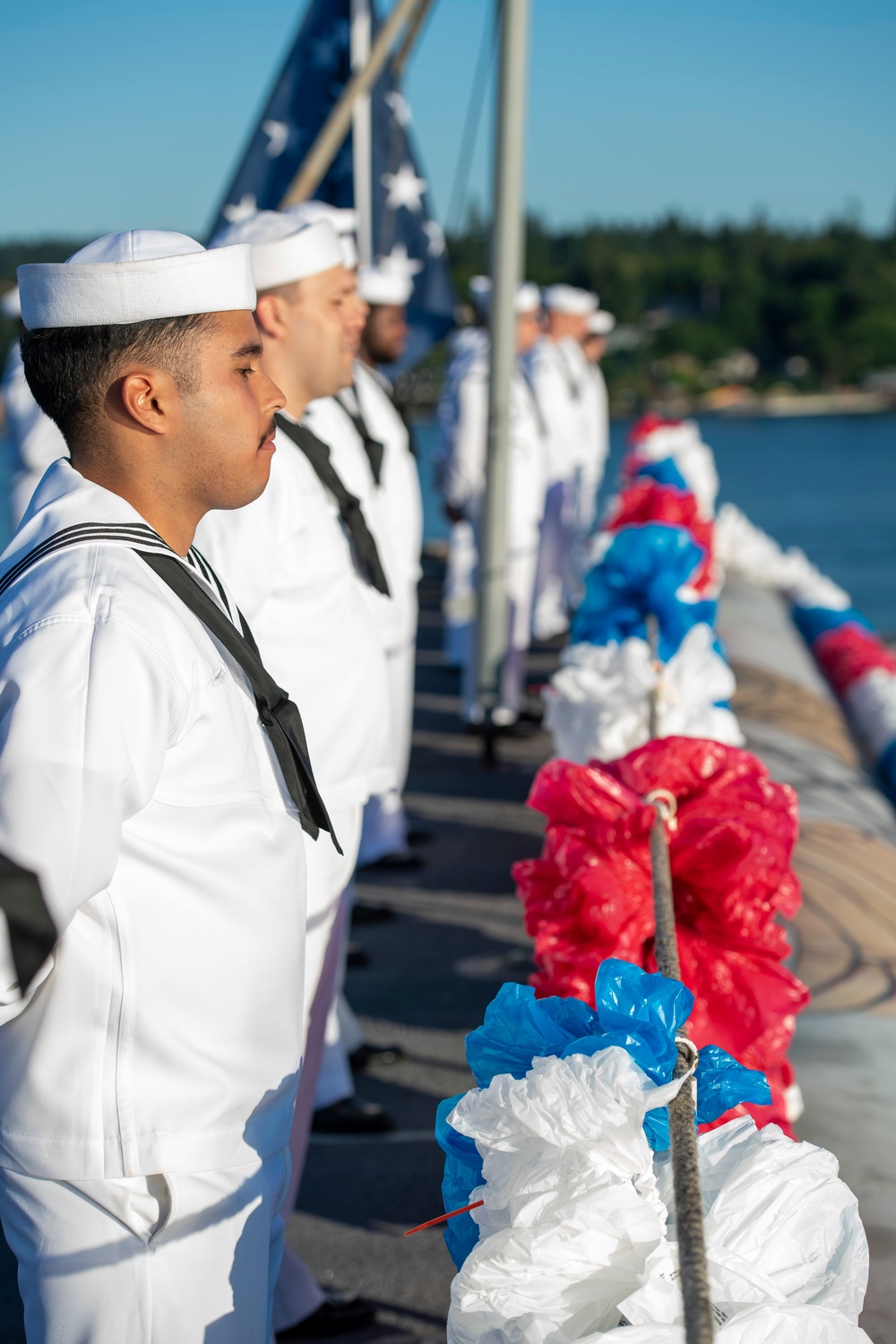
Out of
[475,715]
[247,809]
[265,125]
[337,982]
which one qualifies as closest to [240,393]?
[247,809]

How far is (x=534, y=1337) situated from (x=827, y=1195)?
34 cm

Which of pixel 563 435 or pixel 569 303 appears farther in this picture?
pixel 569 303

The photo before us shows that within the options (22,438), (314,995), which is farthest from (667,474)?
(314,995)

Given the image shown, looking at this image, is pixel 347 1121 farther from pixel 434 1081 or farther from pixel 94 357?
pixel 94 357

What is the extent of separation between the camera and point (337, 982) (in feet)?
8.72

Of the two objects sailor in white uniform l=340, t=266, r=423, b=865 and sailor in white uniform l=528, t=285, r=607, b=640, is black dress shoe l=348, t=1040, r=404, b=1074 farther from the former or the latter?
sailor in white uniform l=528, t=285, r=607, b=640

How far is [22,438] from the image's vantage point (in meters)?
5.41

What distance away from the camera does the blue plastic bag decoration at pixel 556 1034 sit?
4.60 ft

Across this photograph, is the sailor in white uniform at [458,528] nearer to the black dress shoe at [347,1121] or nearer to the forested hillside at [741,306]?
the black dress shoe at [347,1121]

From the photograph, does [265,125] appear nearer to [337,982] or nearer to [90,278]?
[337,982]

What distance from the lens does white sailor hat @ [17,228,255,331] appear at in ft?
4.61

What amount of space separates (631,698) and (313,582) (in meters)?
1.00

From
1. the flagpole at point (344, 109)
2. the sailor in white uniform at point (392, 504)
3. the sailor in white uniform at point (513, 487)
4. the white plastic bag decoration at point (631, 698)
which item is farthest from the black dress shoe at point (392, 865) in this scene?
the flagpole at point (344, 109)

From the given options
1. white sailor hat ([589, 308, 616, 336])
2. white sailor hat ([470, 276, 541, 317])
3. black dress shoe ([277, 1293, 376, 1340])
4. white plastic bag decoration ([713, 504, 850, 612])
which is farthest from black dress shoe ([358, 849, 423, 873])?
white sailor hat ([589, 308, 616, 336])
